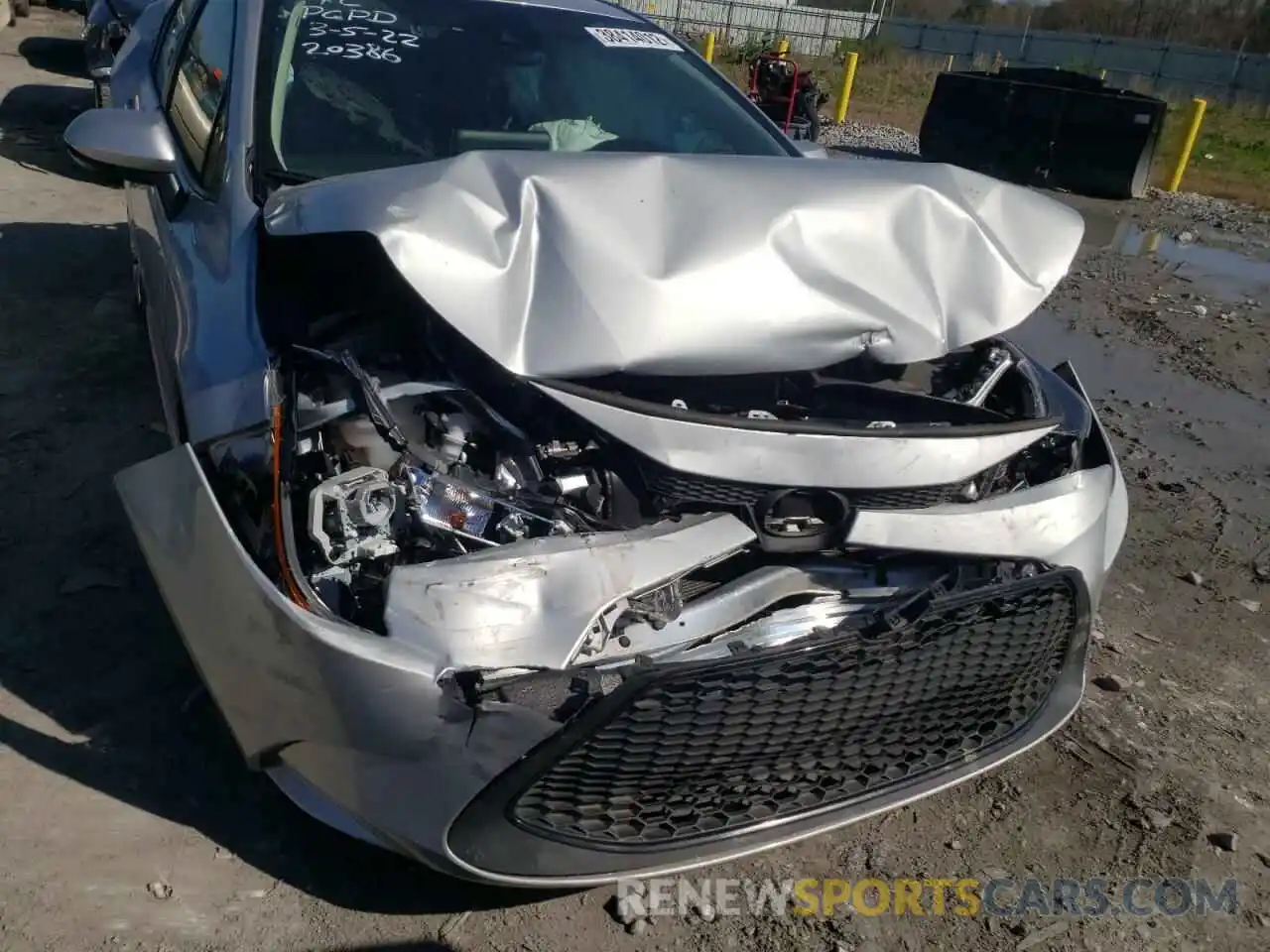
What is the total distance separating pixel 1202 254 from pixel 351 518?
929 centimetres

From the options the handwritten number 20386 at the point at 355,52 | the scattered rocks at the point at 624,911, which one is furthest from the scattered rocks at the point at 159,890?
the handwritten number 20386 at the point at 355,52

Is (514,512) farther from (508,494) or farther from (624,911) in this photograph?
(624,911)

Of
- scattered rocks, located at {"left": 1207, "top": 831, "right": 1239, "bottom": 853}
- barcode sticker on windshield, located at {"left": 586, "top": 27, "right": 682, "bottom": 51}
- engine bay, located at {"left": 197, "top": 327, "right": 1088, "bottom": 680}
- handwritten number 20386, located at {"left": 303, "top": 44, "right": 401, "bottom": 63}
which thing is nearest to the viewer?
engine bay, located at {"left": 197, "top": 327, "right": 1088, "bottom": 680}

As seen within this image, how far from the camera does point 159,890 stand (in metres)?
2.13

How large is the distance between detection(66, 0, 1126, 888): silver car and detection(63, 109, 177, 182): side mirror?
1cm

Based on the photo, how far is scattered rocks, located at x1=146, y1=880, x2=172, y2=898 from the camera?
2121 mm

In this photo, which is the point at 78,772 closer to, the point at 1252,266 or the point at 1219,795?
the point at 1219,795

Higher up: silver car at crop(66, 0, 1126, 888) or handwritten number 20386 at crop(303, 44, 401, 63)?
handwritten number 20386 at crop(303, 44, 401, 63)

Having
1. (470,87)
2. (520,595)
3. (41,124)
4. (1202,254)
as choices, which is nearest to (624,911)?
(520,595)

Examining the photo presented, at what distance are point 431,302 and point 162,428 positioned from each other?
2.24m

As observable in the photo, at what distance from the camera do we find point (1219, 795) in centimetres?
273

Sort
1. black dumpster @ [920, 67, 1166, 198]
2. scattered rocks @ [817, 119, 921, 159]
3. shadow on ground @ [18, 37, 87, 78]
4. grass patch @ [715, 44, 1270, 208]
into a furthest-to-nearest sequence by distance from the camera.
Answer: grass patch @ [715, 44, 1270, 208], scattered rocks @ [817, 119, 921, 159], black dumpster @ [920, 67, 1166, 198], shadow on ground @ [18, 37, 87, 78]

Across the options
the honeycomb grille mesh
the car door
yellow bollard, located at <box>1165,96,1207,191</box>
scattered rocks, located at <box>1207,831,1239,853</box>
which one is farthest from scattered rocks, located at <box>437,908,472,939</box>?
yellow bollard, located at <box>1165,96,1207,191</box>
